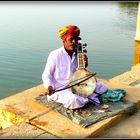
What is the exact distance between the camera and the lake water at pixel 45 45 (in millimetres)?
9227

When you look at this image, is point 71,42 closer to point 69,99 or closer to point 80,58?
point 80,58

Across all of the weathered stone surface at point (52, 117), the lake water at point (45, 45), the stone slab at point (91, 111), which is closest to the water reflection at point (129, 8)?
the lake water at point (45, 45)

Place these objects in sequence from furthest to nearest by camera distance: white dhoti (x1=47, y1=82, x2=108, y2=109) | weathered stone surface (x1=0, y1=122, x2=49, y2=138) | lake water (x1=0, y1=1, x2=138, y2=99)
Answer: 1. lake water (x1=0, y1=1, x2=138, y2=99)
2. white dhoti (x1=47, y1=82, x2=108, y2=109)
3. weathered stone surface (x1=0, y1=122, x2=49, y2=138)

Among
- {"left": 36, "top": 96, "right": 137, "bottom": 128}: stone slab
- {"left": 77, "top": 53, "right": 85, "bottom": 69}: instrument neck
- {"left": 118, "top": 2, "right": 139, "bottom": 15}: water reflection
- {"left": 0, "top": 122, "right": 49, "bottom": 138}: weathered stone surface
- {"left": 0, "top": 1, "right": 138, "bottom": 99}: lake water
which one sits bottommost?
{"left": 0, "top": 1, "right": 138, "bottom": 99}: lake water

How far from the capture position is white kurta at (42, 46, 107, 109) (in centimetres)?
447

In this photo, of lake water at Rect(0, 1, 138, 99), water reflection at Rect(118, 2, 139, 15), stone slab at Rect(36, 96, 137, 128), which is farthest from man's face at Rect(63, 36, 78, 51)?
water reflection at Rect(118, 2, 139, 15)

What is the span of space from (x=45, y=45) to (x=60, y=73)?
24.1ft

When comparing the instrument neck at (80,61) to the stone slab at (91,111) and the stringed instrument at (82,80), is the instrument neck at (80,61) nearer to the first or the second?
the stringed instrument at (82,80)

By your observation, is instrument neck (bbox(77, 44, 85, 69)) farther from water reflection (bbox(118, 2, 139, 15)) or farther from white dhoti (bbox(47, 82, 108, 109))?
water reflection (bbox(118, 2, 139, 15))

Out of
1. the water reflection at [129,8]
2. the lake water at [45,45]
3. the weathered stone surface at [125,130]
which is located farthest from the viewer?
the water reflection at [129,8]

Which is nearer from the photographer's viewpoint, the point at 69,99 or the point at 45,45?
the point at 69,99

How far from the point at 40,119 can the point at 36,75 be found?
4.90 metres

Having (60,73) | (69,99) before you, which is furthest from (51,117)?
(60,73)

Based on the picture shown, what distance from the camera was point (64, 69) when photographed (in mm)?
4621
